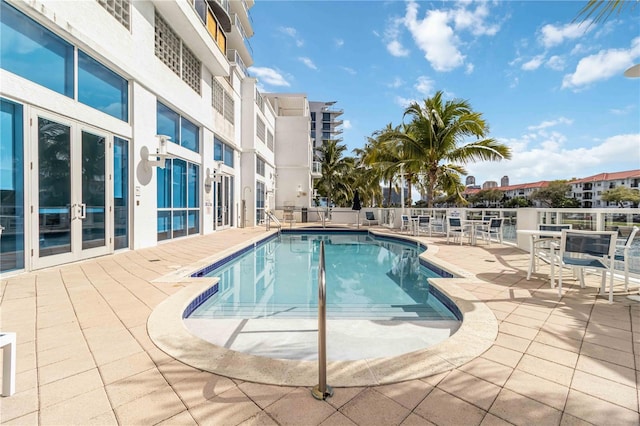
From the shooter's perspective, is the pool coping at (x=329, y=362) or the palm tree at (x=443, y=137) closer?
A: the pool coping at (x=329, y=362)

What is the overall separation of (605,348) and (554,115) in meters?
22.1

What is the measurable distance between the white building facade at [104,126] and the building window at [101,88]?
2cm

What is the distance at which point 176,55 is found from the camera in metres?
8.62

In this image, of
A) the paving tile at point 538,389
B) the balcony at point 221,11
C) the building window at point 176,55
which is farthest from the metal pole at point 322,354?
the balcony at point 221,11

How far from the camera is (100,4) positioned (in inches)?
223

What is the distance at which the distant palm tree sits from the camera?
1.97m

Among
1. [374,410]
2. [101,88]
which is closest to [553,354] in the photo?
[374,410]

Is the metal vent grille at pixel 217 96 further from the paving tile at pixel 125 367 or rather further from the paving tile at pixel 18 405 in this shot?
the paving tile at pixel 18 405

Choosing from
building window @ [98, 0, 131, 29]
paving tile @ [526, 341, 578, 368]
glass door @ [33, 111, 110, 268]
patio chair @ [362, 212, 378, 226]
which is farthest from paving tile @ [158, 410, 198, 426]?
patio chair @ [362, 212, 378, 226]

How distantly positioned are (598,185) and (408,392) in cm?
8808

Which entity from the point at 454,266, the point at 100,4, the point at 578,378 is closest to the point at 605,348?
the point at 578,378

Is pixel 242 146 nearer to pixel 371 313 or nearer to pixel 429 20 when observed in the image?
pixel 429 20

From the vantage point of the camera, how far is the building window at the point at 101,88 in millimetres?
5301

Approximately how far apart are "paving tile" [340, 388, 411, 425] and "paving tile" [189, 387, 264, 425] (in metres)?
0.51
